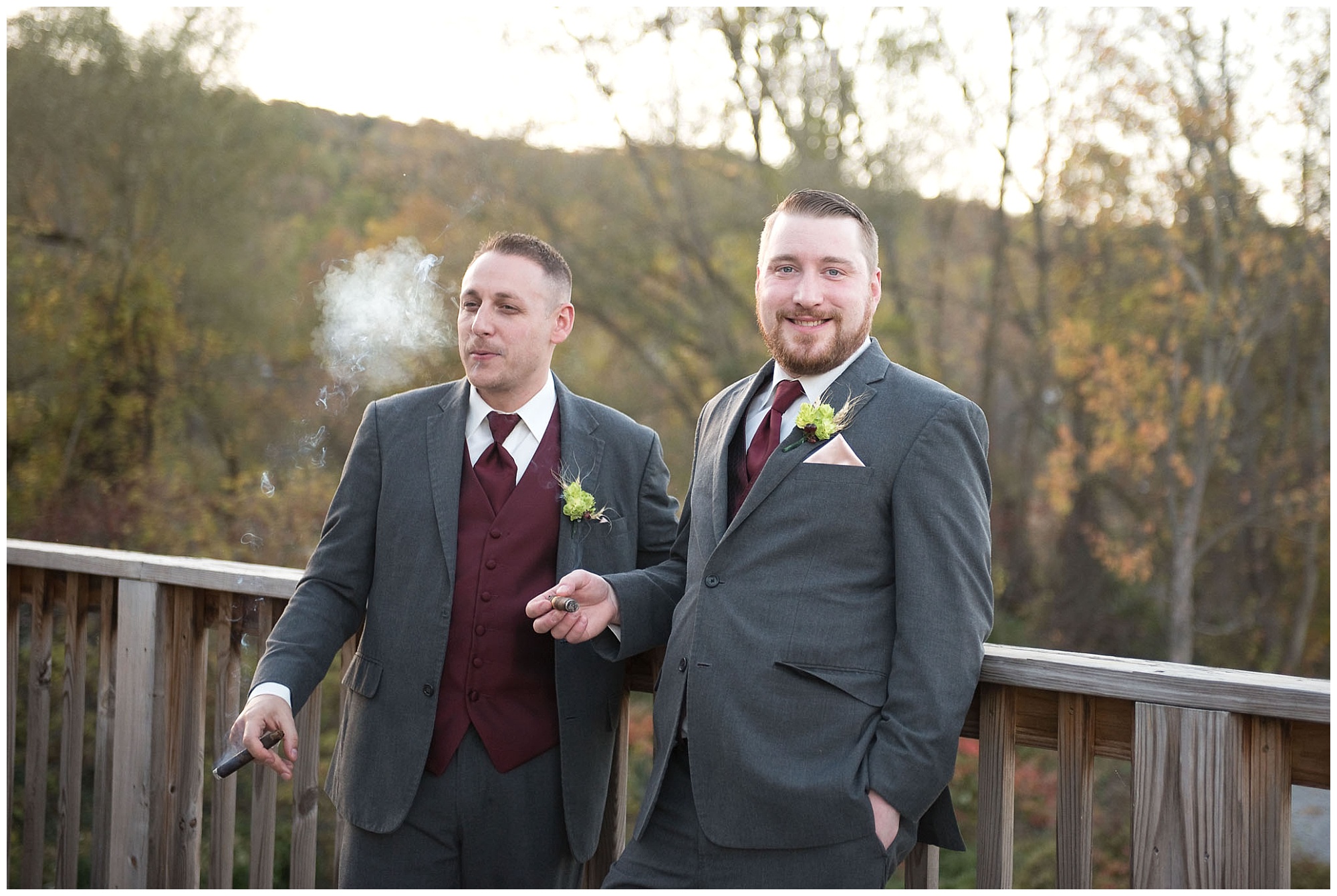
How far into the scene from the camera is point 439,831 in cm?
216

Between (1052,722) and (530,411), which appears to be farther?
(530,411)

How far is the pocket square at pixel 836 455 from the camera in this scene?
6.26 feet

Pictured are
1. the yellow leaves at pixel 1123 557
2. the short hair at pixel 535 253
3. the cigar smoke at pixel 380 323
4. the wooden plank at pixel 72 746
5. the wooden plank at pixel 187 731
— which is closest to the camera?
the short hair at pixel 535 253

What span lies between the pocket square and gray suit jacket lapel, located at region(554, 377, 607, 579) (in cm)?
54

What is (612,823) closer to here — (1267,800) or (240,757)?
(240,757)

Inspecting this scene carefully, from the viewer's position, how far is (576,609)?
2.03 meters

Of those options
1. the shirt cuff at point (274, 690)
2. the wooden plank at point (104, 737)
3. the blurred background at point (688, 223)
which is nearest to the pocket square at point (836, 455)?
the shirt cuff at point (274, 690)

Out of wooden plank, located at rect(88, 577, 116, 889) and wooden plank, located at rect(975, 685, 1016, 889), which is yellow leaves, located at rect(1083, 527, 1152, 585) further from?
wooden plank, located at rect(88, 577, 116, 889)

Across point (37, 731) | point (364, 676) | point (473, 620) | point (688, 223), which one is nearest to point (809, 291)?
point (473, 620)

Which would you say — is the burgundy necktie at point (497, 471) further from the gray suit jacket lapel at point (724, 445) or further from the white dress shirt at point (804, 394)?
the white dress shirt at point (804, 394)

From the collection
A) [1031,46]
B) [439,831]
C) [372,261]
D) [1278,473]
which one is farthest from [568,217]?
[439,831]

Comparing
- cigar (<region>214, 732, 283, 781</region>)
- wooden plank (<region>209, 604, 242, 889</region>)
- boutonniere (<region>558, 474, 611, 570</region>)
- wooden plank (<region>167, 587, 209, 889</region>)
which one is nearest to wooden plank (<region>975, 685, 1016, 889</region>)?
boutonniere (<region>558, 474, 611, 570</region>)

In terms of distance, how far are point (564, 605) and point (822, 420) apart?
0.58m

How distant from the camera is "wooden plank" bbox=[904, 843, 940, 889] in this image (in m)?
2.05
